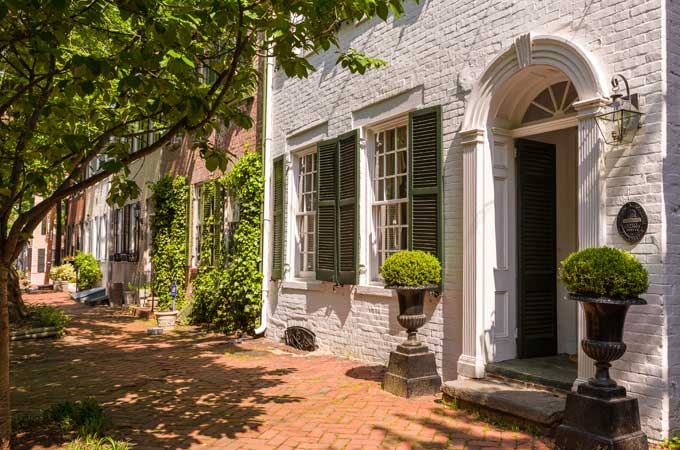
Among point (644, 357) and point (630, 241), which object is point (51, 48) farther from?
point (644, 357)

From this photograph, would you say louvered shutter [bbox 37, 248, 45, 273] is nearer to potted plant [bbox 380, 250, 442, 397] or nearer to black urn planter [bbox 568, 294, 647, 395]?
potted plant [bbox 380, 250, 442, 397]

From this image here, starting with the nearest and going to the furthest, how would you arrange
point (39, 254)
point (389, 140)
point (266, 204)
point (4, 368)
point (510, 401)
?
point (4, 368) → point (510, 401) → point (389, 140) → point (266, 204) → point (39, 254)

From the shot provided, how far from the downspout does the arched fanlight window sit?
5.53 metres

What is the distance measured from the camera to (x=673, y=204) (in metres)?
4.41

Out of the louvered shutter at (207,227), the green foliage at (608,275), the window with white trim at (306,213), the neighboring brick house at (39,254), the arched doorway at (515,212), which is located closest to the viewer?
the green foliage at (608,275)

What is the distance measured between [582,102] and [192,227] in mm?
10840

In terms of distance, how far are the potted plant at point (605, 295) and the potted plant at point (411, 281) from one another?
1995mm

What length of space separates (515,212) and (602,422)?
8.62ft

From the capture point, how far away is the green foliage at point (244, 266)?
34.7 ft

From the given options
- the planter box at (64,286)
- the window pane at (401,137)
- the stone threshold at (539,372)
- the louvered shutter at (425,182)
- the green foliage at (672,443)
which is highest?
the window pane at (401,137)

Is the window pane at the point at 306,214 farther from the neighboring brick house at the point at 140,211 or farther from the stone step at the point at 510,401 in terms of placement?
the stone step at the point at 510,401

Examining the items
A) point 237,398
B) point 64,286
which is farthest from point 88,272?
point 237,398

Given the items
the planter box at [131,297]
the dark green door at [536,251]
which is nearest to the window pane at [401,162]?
the dark green door at [536,251]

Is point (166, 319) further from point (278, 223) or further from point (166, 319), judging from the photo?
point (278, 223)
